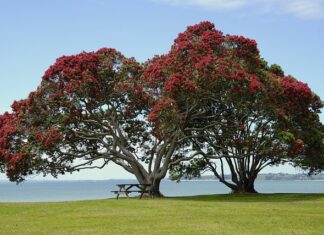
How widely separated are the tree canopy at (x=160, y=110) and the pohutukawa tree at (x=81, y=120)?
7 cm

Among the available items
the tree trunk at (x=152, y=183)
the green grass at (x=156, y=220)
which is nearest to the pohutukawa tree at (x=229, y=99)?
the tree trunk at (x=152, y=183)

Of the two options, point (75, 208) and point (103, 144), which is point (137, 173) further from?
point (75, 208)

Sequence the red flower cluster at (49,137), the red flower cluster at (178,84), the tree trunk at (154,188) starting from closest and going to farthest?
the red flower cluster at (178,84) < the red flower cluster at (49,137) < the tree trunk at (154,188)

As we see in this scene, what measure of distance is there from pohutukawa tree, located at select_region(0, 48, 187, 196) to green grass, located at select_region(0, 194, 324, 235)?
9.17m

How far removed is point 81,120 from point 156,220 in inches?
689

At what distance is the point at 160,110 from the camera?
30.6 m

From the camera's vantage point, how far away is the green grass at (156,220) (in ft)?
54.3

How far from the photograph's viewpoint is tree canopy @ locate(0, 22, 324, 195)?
103 ft

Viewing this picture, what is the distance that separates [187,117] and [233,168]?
10895 millimetres

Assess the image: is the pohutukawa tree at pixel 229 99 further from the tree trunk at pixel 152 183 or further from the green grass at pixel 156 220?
the green grass at pixel 156 220

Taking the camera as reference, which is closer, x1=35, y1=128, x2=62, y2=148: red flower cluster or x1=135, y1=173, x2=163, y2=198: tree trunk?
x1=35, y1=128, x2=62, y2=148: red flower cluster

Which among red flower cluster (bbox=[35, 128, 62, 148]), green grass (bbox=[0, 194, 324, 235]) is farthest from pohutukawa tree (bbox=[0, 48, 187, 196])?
green grass (bbox=[0, 194, 324, 235])

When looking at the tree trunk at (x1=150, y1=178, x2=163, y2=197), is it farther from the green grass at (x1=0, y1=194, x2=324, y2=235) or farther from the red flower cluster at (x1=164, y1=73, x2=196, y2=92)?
the green grass at (x1=0, y1=194, x2=324, y2=235)

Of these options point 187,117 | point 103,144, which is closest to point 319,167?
point 187,117
